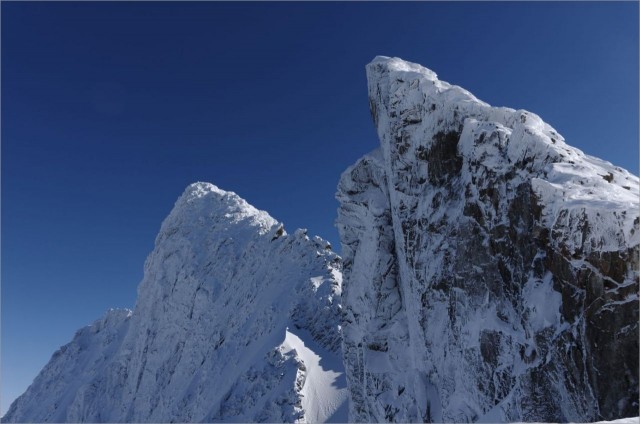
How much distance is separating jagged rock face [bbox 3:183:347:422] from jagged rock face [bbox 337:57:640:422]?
1671 centimetres

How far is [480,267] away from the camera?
23297 millimetres

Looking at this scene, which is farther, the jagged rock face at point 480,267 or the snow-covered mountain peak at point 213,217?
the snow-covered mountain peak at point 213,217

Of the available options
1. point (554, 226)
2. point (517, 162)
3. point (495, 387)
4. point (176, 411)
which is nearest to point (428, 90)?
point (517, 162)

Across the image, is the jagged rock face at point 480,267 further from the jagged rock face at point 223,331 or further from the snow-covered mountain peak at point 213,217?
the snow-covered mountain peak at point 213,217

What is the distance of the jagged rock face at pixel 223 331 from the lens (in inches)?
1994

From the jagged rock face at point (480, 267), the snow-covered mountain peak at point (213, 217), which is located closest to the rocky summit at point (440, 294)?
the jagged rock face at point (480, 267)

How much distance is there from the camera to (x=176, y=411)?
63.0m

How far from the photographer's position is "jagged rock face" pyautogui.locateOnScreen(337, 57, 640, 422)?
15672mm

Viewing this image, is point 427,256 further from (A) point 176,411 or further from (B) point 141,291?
(B) point 141,291

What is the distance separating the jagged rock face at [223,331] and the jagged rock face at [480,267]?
54.8 ft

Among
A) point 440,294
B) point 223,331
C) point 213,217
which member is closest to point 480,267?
point 440,294

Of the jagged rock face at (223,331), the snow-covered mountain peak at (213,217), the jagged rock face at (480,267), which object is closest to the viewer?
the jagged rock face at (480,267)

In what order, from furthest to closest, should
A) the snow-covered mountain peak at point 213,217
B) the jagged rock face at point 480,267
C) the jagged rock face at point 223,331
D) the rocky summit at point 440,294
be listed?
the snow-covered mountain peak at point 213,217 < the jagged rock face at point 223,331 < the rocky summit at point 440,294 < the jagged rock face at point 480,267

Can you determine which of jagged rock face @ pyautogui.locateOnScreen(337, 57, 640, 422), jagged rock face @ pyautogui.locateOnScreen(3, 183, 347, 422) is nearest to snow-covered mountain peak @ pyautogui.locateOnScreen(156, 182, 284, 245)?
jagged rock face @ pyautogui.locateOnScreen(3, 183, 347, 422)
